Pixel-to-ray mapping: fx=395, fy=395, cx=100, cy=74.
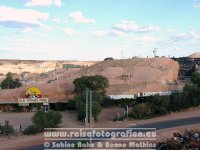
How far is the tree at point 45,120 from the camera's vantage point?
37.4 metres

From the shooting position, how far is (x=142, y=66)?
72500mm

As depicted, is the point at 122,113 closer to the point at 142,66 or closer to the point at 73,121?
the point at 73,121

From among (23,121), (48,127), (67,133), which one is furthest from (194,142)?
(23,121)

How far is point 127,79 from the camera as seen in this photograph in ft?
215

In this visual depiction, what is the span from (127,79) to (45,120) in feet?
98.0

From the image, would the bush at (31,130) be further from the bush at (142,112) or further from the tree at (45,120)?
the bush at (142,112)

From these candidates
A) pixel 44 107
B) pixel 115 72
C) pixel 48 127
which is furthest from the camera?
pixel 115 72

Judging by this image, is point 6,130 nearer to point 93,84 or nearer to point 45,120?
point 45,120

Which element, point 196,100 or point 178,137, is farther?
point 196,100

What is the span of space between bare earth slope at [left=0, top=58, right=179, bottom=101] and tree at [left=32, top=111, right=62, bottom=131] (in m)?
15.4

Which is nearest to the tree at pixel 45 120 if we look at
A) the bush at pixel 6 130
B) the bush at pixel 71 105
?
the bush at pixel 6 130

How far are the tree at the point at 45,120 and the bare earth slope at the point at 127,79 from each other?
15.4 metres

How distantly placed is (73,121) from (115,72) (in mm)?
28596

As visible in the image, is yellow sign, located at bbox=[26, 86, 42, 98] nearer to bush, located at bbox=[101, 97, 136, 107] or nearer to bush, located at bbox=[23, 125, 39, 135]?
bush, located at bbox=[101, 97, 136, 107]
